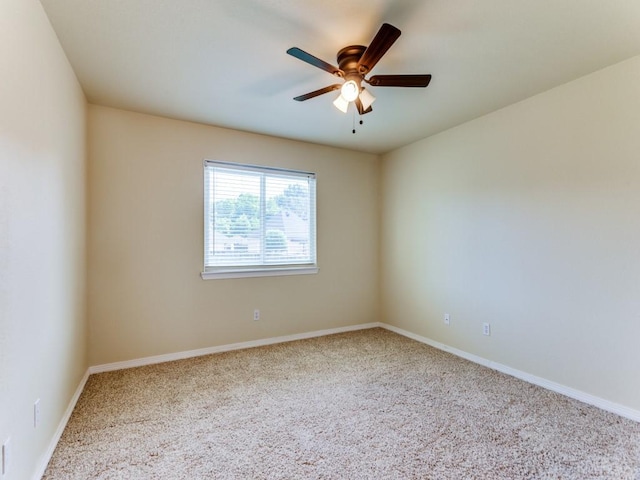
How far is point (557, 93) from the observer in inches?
104

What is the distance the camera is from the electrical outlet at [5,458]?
4.19ft

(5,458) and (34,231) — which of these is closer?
(5,458)

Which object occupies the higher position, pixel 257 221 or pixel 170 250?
pixel 257 221

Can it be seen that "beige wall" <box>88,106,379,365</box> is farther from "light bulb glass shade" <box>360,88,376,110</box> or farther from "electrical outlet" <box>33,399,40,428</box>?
"light bulb glass shade" <box>360,88,376,110</box>

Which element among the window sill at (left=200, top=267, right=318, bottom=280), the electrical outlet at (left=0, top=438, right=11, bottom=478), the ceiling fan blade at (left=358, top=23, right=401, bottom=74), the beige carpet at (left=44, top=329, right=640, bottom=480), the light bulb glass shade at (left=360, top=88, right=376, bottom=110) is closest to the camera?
the electrical outlet at (left=0, top=438, right=11, bottom=478)

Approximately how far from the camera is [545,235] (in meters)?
2.74

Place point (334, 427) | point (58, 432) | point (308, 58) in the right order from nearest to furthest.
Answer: point (308, 58)
point (58, 432)
point (334, 427)

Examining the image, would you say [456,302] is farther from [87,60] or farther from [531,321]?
[87,60]

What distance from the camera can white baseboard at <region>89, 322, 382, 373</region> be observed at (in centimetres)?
306

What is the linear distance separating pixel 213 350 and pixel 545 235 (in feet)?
11.3

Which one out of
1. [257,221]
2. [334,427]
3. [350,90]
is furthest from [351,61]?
[334,427]

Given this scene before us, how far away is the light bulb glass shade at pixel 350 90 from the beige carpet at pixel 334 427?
7.14ft

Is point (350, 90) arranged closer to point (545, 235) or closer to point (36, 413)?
point (545, 235)

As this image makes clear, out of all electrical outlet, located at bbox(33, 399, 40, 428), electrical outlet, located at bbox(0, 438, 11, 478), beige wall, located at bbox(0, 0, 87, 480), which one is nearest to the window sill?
beige wall, located at bbox(0, 0, 87, 480)
